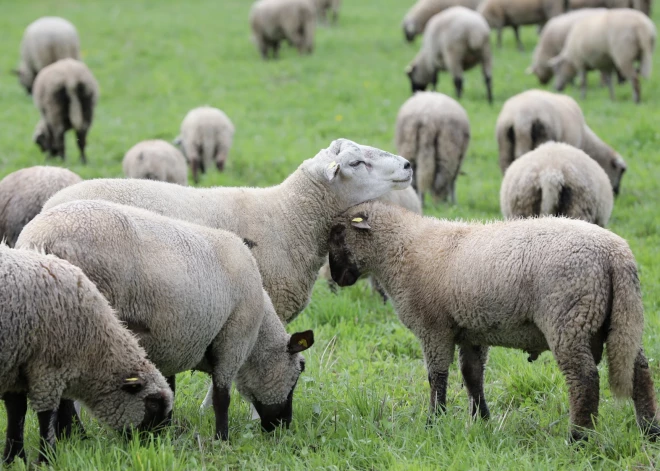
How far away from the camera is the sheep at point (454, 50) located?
16.3m

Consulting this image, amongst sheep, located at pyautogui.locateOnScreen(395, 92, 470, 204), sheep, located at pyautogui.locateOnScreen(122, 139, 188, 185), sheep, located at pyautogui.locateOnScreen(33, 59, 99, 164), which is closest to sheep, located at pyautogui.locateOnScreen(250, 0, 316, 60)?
sheep, located at pyautogui.locateOnScreen(33, 59, 99, 164)

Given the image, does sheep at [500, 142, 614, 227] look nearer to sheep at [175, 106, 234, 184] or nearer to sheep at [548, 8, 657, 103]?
sheep at [175, 106, 234, 184]

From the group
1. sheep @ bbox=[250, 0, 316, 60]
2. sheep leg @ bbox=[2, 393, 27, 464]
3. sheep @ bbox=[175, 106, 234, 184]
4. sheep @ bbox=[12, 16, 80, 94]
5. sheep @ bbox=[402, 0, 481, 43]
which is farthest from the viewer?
sheep @ bbox=[402, 0, 481, 43]

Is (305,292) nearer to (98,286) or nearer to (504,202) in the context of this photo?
(98,286)

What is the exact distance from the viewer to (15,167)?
12117 mm

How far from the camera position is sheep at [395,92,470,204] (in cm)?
1094

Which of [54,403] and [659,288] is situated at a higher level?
[54,403]

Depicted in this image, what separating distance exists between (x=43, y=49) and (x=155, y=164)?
29.0 ft

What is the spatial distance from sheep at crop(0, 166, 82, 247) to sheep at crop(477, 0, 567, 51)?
52.9 ft

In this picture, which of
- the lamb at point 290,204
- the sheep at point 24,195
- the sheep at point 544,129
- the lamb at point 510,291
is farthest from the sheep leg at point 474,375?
the sheep at point 544,129

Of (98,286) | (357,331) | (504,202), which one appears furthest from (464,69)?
(98,286)

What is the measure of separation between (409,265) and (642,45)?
12.0 metres

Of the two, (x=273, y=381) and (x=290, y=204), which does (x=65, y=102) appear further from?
(x=273, y=381)

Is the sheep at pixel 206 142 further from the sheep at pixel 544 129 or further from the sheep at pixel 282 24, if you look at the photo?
the sheep at pixel 282 24
